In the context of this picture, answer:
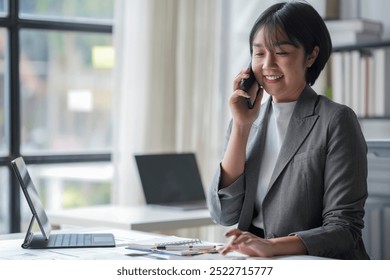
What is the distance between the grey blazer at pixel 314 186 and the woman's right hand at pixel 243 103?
59 millimetres

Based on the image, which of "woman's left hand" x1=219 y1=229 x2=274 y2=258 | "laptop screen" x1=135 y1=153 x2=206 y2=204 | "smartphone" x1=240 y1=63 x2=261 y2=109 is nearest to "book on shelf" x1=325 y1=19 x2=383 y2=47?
"laptop screen" x1=135 y1=153 x2=206 y2=204

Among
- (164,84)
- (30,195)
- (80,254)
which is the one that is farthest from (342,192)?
(164,84)

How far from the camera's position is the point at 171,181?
3.27m

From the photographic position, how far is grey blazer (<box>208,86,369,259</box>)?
1804mm

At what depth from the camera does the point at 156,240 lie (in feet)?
6.24

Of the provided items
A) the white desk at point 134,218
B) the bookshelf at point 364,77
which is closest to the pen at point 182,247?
the white desk at point 134,218

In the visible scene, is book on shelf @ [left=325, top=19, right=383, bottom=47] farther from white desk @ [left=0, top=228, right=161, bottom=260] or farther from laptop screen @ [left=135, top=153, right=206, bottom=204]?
white desk @ [left=0, top=228, right=161, bottom=260]

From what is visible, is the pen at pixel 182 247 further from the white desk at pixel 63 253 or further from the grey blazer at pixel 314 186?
the grey blazer at pixel 314 186

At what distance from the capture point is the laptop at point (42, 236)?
6.00 ft

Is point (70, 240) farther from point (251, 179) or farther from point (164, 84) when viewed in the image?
point (164, 84)

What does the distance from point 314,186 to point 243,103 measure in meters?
0.30

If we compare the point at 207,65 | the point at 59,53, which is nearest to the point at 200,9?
the point at 207,65
